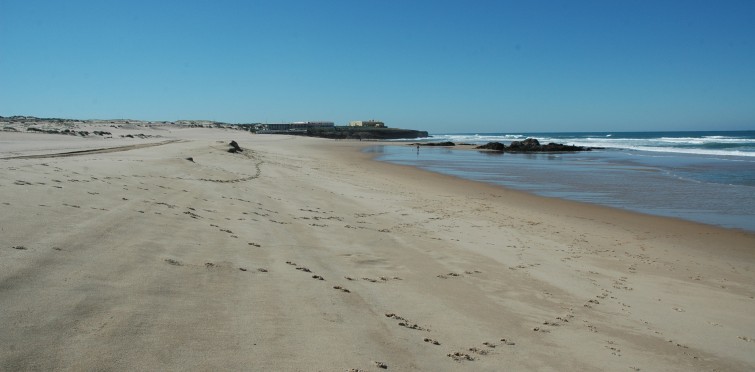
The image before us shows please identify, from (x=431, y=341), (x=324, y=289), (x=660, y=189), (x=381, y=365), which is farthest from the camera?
(x=660, y=189)

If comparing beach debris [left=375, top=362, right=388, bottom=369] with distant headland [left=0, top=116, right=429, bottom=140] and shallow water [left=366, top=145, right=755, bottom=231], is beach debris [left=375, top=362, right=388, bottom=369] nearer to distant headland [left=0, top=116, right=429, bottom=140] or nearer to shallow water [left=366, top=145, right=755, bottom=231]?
shallow water [left=366, top=145, right=755, bottom=231]

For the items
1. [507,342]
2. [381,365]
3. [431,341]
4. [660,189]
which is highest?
[381,365]

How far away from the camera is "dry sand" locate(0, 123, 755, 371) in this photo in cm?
336

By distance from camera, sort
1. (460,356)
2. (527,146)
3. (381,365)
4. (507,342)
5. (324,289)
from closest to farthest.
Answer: (381,365), (460,356), (507,342), (324,289), (527,146)

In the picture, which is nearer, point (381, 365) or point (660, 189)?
point (381, 365)

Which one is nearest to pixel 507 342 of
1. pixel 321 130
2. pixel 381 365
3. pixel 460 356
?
pixel 460 356

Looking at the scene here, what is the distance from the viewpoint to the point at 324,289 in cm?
507

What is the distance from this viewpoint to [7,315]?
3.14 m

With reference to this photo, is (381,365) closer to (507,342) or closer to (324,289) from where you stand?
(507,342)

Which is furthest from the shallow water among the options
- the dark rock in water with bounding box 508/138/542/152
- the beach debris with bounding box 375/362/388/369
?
the dark rock in water with bounding box 508/138/542/152

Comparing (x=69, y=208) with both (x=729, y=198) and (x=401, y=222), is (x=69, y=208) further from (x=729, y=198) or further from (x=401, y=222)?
(x=729, y=198)

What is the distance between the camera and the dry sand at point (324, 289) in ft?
11.0

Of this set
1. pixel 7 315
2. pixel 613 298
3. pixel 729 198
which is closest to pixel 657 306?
pixel 613 298

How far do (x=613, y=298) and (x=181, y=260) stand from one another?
16.6 ft
